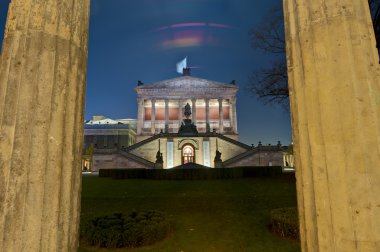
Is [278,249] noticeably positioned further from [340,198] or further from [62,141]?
[62,141]

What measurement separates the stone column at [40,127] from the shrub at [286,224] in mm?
5524

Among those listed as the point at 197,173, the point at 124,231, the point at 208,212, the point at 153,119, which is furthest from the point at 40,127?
the point at 153,119

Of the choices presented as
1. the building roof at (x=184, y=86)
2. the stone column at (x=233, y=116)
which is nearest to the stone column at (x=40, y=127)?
the building roof at (x=184, y=86)

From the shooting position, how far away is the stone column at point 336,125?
224 cm

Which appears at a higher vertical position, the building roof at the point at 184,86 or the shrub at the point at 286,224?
the building roof at the point at 184,86

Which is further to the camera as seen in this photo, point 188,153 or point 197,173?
point 188,153

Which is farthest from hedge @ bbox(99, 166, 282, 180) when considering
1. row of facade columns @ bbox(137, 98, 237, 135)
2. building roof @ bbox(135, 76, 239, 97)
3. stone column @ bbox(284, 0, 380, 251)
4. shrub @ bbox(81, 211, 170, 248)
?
building roof @ bbox(135, 76, 239, 97)

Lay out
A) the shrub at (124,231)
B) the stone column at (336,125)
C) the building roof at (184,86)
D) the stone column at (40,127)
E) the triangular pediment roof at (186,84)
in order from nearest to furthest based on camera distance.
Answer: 1. the stone column at (336,125)
2. the stone column at (40,127)
3. the shrub at (124,231)
4. the building roof at (184,86)
5. the triangular pediment roof at (186,84)

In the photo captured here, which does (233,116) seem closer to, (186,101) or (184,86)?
(186,101)

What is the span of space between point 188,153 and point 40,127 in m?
37.6

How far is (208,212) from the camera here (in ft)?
31.4

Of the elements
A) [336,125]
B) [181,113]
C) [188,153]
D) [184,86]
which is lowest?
[336,125]

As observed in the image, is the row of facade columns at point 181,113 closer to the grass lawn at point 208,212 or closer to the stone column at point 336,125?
the grass lawn at point 208,212

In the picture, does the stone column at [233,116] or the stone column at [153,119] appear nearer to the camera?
the stone column at [233,116]
